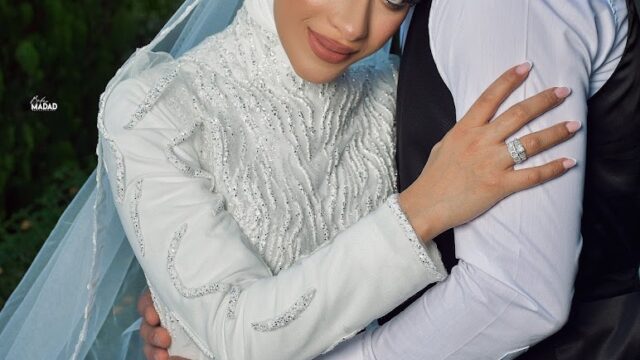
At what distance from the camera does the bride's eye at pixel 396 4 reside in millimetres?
1883

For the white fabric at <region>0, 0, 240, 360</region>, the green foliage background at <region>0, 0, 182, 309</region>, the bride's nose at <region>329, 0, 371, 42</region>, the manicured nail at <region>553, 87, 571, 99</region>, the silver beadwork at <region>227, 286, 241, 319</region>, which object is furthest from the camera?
the green foliage background at <region>0, 0, 182, 309</region>

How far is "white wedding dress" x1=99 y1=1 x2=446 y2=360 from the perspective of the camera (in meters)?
1.72

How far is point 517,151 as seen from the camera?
64.6 inches

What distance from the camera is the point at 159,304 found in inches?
81.2

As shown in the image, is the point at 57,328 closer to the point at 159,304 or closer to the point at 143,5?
the point at 159,304

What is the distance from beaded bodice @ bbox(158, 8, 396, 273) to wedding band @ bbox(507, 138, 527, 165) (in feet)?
1.48

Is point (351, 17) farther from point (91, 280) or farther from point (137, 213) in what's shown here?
point (91, 280)

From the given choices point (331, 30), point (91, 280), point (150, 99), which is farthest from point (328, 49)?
point (91, 280)

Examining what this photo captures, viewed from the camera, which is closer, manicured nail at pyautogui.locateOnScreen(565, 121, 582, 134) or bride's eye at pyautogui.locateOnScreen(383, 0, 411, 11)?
manicured nail at pyautogui.locateOnScreen(565, 121, 582, 134)

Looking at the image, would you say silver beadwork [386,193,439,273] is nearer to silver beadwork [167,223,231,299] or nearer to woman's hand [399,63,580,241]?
woman's hand [399,63,580,241]

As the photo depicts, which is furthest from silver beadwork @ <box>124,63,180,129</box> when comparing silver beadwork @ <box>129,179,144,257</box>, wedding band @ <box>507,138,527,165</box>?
wedding band @ <box>507,138,527,165</box>

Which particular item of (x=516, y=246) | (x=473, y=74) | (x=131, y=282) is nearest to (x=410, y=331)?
(x=516, y=246)

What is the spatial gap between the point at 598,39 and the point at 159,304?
35.3 inches

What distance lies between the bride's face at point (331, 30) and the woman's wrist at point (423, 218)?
13.1 inches
